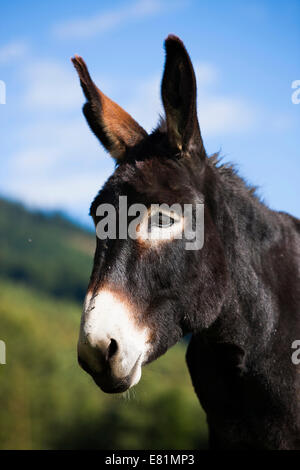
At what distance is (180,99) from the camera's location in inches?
162

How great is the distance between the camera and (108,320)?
340 centimetres

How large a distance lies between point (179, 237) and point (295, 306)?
127 cm

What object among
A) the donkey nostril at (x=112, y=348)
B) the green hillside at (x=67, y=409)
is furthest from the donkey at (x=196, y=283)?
the green hillside at (x=67, y=409)

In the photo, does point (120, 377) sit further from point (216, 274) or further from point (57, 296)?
point (57, 296)

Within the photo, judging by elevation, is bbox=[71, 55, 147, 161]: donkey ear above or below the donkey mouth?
above

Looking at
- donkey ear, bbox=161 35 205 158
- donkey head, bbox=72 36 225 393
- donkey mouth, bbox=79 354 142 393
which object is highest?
donkey ear, bbox=161 35 205 158

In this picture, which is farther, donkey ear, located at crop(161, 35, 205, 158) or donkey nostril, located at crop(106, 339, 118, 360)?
donkey ear, located at crop(161, 35, 205, 158)

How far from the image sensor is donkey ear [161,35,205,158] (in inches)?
154

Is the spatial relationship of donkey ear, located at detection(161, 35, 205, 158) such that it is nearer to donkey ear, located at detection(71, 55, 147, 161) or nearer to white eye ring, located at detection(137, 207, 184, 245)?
donkey ear, located at detection(71, 55, 147, 161)

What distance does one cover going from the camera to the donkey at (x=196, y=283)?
3.60 m

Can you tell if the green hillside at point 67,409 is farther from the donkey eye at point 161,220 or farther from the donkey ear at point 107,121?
the donkey eye at point 161,220

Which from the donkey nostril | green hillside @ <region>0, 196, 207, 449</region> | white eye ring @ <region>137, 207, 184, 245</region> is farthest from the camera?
green hillside @ <region>0, 196, 207, 449</region>

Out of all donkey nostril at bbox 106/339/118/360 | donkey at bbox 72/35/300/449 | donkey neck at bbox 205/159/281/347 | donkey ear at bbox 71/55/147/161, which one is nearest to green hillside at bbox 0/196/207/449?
donkey at bbox 72/35/300/449
